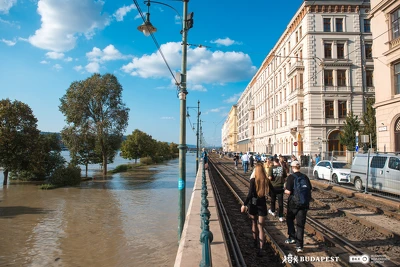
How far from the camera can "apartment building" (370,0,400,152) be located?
66.7ft

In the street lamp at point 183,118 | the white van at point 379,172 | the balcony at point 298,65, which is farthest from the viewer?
the balcony at point 298,65

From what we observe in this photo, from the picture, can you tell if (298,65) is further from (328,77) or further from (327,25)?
(327,25)

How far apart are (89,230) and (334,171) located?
47.2 feet

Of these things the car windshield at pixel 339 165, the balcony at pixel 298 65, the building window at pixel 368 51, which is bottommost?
the car windshield at pixel 339 165

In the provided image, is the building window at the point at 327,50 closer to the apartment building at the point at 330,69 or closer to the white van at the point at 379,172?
the apartment building at the point at 330,69

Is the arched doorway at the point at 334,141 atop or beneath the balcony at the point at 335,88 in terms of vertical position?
beneath

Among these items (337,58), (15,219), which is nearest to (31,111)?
(15,219)

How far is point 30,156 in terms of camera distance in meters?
26.4

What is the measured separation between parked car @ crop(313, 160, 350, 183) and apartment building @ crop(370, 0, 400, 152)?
4879 millimetres

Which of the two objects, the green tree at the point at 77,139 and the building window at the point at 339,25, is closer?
the green tree at the point at 77,139

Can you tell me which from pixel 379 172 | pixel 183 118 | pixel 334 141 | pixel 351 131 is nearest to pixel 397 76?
pixel 351 131

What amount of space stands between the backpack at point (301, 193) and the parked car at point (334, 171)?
43.2 feet

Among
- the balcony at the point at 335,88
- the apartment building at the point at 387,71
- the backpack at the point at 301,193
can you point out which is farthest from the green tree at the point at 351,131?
the backpack at the point at 301,193

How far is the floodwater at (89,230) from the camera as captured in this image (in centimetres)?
906
